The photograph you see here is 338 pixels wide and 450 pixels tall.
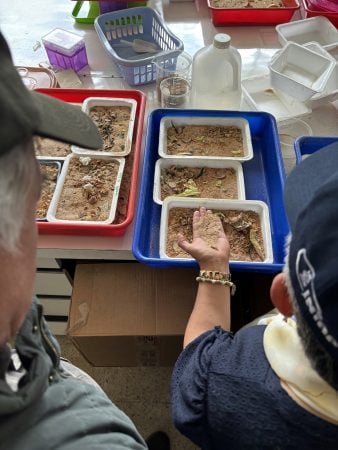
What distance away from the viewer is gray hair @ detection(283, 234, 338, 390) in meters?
0.53

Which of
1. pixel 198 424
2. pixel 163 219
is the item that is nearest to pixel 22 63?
pixel 163 219

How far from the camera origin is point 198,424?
72 centimetres

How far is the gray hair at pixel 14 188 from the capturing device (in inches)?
14.8

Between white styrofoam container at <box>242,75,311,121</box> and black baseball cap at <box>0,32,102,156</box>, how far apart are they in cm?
90

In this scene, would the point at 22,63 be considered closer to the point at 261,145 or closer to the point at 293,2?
the point at 261,145

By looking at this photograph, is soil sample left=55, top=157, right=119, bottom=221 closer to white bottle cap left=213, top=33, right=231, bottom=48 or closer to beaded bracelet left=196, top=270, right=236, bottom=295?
beaded bracelet left=196, top=270, right=236, bottom=295

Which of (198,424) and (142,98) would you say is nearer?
(198,424)

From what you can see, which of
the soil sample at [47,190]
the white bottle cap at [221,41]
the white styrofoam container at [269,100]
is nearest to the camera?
the soil sample at [47,190]

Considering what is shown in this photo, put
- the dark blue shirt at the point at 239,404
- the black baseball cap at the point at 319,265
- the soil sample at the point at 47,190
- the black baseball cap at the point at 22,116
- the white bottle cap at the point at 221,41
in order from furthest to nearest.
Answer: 1. the white bottle cap at the point at 221,41
2. the soil sample at the point at 47,190
3. the dark blue shirt at the point at 239,404
4. the black baseball cap at the point at 319,265
5. the black baseball cap at the point at 22,116

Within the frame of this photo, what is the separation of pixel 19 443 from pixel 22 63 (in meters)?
1.27

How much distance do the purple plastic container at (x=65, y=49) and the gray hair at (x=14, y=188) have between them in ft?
3.42

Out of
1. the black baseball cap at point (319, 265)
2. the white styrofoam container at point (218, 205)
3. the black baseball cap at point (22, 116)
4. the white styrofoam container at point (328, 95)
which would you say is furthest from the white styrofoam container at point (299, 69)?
the black baseball cap at point (22, 116)

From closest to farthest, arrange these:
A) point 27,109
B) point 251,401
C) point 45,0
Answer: point 27,109 < point 251,401 < point 45,0

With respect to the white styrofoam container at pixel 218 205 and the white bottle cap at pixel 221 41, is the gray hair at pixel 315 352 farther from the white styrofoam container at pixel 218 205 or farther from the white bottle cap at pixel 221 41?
the white bottle cap at pixel 221 41
